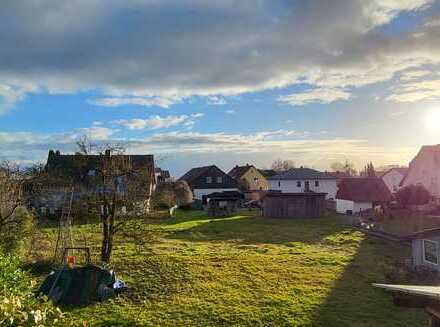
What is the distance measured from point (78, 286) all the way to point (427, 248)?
60.2ft

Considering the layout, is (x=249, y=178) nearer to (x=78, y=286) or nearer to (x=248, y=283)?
(x=248, y=283)

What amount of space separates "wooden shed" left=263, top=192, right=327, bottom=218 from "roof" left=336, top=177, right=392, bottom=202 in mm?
7084

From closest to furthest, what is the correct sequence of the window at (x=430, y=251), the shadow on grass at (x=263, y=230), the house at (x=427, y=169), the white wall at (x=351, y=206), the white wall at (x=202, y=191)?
the window at (x=430, y=251) → the shadow on grass at (x=263, y=230) → the house at (x=427, y=169) → the white wall at (x=351, y=206) → the white wall at (x=202, y=191)

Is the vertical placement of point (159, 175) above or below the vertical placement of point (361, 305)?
above

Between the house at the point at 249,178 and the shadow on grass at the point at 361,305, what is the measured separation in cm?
5938

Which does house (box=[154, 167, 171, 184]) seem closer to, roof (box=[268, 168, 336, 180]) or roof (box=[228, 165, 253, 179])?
roof (box=[228, 165, 253, 179])

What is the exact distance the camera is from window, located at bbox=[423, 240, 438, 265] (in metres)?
22.4

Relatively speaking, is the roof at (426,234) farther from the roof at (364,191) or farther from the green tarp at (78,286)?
the roof at (364,191)

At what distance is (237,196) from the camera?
192 feet

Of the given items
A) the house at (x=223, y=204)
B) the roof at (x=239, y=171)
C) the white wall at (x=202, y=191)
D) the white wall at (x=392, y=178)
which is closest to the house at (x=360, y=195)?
the house at (x=223, y=204)

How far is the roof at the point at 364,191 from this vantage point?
178 feet

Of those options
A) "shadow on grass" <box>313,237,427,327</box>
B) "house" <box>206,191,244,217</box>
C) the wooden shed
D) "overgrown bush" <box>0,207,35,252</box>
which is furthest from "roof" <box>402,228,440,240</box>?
"house" <box>206,191,244,217</box>

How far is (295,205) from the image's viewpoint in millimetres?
51250

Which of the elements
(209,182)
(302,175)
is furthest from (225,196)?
(302,175)
